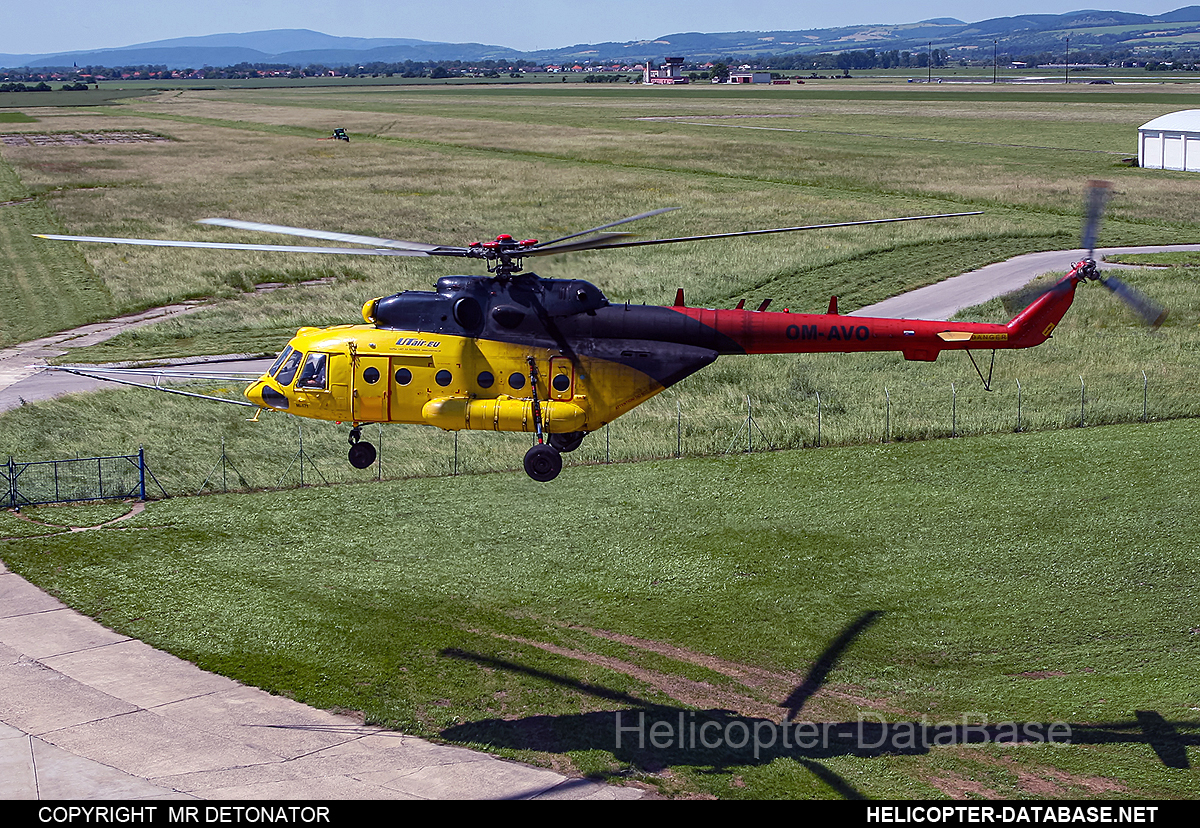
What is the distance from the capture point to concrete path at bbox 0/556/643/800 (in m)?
23.5

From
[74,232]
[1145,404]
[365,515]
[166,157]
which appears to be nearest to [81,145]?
[166,157]

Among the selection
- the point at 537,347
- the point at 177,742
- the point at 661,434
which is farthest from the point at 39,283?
the point at 537,347

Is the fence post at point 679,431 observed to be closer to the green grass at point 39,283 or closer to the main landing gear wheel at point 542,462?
the main landing gear wheel at point 542,462

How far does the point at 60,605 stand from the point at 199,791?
1159 cm

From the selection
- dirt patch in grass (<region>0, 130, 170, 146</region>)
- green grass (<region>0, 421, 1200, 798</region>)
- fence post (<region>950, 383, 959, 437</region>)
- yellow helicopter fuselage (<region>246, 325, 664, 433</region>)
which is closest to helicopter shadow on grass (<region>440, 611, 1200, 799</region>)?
green grass (<region>0, 421, 1200, 798</region>)

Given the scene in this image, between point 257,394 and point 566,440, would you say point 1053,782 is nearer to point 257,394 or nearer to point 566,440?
point 566,440

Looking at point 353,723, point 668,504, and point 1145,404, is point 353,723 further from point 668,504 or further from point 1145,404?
point 1145,404

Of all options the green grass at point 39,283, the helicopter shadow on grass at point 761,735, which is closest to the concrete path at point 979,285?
the helicopter shadow on grass at point 761,735

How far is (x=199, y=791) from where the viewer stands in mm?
23250

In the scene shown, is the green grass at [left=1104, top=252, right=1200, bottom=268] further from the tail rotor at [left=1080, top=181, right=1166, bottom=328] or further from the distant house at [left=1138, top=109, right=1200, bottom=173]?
the tail rotor at [left=1080, top=181, right=1166, bottom=328]

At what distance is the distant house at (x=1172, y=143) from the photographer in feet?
346

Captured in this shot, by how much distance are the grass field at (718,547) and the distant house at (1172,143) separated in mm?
33537

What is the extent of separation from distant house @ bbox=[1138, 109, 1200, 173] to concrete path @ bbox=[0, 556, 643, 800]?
338 feet

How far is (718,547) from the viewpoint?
3650 centimetres
